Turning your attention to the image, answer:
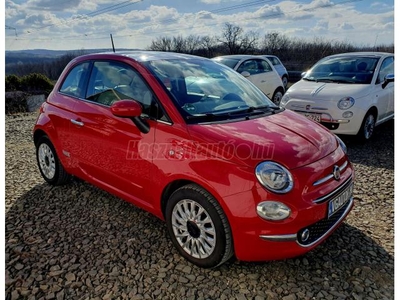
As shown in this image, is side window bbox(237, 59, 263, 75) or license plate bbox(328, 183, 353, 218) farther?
side window bbox(237, 59, 263, 75)

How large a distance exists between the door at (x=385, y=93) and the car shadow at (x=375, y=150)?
41cm

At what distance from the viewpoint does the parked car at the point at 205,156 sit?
7.22 feet

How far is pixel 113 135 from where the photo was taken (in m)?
2.97

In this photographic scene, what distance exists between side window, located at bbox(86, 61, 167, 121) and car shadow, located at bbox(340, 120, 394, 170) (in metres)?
3.84

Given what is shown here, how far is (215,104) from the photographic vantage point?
2910mm

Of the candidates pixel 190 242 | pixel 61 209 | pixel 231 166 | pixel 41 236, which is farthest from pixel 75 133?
pixel 231 166

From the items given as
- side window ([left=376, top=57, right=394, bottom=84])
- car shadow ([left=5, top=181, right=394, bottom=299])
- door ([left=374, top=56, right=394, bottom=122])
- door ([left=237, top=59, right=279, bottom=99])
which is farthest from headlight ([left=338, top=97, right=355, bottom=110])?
door ([left=237, top=59, right=279, bottom=99])

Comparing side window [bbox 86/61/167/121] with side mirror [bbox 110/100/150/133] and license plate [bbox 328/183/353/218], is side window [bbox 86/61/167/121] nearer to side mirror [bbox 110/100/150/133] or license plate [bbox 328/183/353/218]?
side mirror [bbox 110/100/150/133]

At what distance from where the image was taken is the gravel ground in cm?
235

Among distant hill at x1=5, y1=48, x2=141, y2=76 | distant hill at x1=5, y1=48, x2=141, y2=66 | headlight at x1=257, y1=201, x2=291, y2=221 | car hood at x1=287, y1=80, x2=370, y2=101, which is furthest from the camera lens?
distant hill at x1=5, y1=48, x2=141, y2=66

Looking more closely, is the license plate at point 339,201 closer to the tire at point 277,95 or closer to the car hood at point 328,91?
the car hood at point 328,91

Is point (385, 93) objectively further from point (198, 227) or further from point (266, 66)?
point (198, 227)

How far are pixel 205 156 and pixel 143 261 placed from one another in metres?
1.09

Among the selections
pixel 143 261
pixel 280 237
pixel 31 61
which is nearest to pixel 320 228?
pixel 280 237
